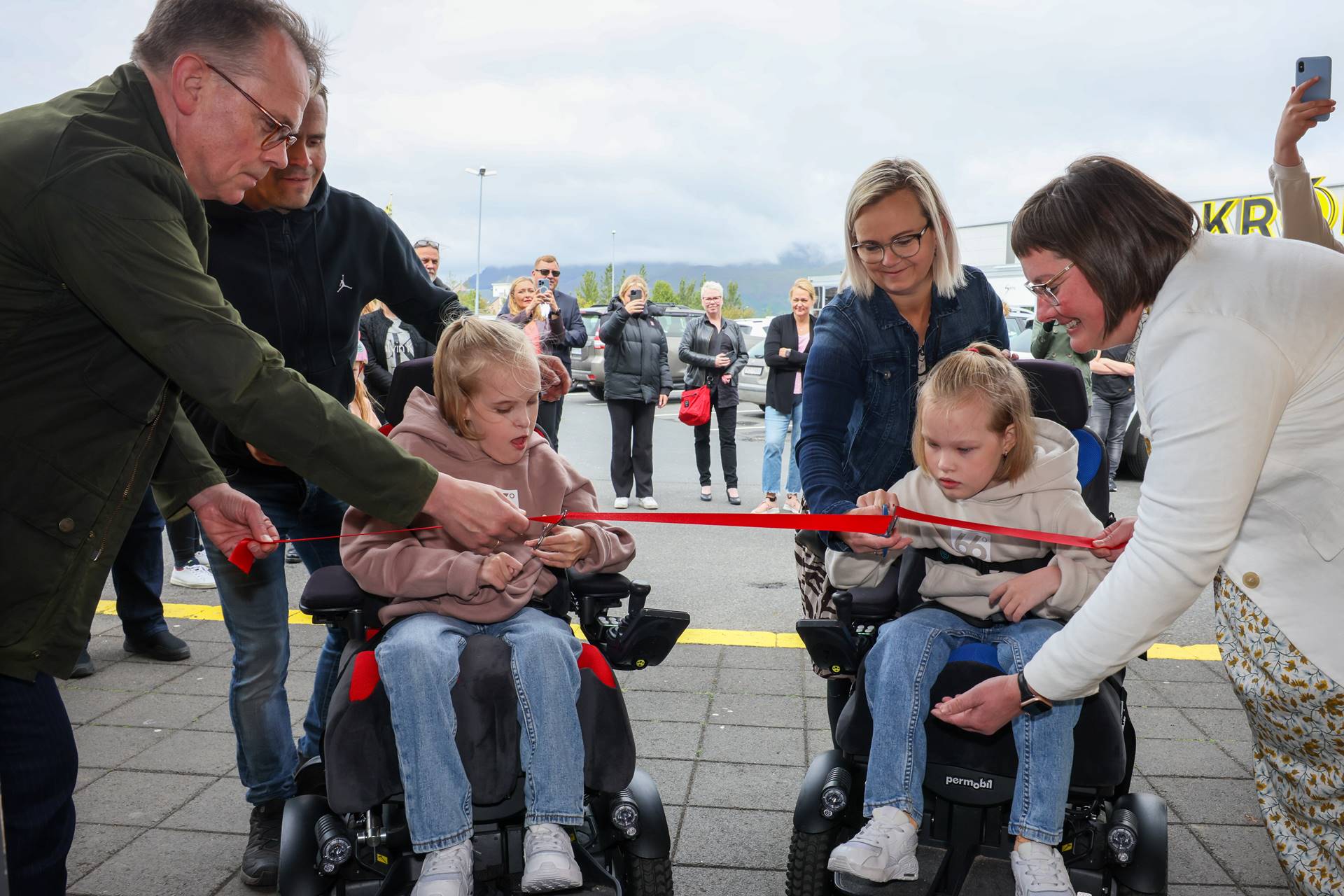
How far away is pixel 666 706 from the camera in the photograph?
417cm

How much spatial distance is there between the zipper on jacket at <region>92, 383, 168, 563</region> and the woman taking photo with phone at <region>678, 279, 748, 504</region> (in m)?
7.21

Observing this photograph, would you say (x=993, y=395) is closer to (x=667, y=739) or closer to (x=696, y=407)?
(x=667, y=739)

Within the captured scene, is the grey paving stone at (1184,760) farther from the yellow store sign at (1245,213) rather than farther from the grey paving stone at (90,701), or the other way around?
the yellow store sign at (1245,213)

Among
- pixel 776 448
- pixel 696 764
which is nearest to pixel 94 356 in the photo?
pixel 696 764

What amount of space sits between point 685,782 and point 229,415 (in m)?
2.16

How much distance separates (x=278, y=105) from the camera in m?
2.00

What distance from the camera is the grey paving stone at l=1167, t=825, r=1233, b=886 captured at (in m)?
2.89

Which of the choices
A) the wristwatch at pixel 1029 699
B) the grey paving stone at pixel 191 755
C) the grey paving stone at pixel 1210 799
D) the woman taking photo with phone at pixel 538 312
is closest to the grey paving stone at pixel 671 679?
the grey paving stone at pixel 191 755

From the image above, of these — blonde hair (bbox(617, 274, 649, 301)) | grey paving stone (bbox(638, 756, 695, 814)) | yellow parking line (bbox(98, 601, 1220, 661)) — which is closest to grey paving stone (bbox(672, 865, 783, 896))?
grey paving stone (bbox(638, 756, 695, 814))

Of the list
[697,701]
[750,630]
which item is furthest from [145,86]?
[750,630]

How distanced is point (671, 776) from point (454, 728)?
1.39 meters

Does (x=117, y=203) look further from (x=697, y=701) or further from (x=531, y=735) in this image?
(x=697, y=701)

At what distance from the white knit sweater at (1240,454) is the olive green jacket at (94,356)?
1.51 m

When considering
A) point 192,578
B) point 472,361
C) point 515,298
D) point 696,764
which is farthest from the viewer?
point 515,298
